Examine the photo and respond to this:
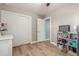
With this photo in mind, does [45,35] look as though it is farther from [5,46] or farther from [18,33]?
[5,46]

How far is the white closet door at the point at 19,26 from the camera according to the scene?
1953 mm

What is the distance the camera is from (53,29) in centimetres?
A: 242

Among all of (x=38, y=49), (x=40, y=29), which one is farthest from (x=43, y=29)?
(x=38, y=49)

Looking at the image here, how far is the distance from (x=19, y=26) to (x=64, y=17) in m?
1.20

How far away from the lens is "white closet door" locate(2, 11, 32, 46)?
1953 millimetres

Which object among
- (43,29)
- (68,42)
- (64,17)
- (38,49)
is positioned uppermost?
(64,17)

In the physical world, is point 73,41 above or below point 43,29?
below

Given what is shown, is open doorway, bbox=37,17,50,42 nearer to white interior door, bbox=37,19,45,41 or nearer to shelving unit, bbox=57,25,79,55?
white interior door, bbox=37,19,45,41

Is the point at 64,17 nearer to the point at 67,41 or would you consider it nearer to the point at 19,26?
the point at 67,41

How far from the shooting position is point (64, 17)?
2420 mm

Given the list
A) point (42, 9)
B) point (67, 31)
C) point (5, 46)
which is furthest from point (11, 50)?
point (67, 31)

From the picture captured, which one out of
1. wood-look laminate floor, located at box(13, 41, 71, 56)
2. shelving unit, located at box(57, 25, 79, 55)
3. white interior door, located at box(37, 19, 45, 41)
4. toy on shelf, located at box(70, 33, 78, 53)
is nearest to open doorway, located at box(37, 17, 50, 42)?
white interior door, located at box(37, 19, 45, 41)

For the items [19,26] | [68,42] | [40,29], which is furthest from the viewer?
[68,42]

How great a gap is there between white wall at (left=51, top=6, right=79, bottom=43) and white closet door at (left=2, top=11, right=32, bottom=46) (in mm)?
641
